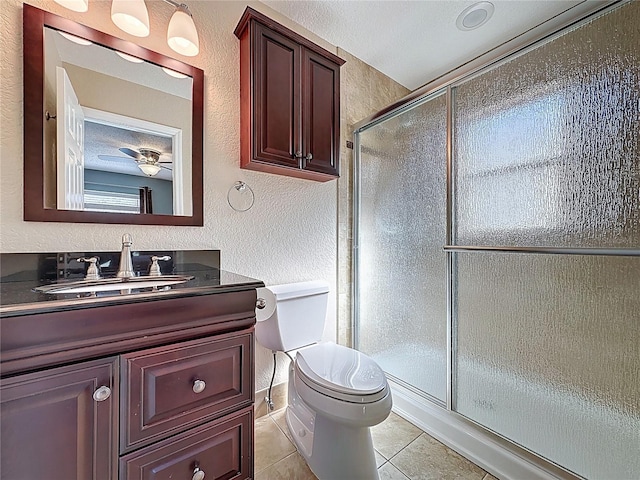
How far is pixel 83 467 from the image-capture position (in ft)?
2.20

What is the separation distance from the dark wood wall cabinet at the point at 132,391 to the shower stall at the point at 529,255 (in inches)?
40.0

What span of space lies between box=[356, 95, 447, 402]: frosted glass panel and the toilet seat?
47 centimetres

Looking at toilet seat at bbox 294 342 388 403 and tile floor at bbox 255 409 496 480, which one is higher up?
toilet seat at bbox 294 342 388 403

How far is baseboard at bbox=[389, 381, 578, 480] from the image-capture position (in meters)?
1.12

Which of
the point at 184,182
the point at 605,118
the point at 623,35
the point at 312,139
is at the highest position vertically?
the point at 623,35

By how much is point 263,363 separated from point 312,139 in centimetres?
121

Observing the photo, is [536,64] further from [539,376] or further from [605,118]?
[539,376]

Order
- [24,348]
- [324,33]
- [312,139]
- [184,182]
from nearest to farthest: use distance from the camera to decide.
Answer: [24,348], [184,182], [312,139], [324,33]

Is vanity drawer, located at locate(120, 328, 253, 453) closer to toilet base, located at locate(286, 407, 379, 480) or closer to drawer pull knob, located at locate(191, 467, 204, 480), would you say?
drawer pull knob, located at locate(191, 467, 204, 480)

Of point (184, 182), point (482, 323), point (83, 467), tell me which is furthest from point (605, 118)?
point (83, 467)

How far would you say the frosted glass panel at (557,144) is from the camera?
943mm

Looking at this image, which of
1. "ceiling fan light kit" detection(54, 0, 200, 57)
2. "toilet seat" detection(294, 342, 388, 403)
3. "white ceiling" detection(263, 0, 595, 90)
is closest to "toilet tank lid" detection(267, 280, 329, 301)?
"toilet seat" detection(294, 342, 388, 403)

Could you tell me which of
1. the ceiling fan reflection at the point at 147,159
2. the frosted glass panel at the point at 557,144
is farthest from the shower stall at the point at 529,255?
the ceiling fan reflection at the point at 147,159

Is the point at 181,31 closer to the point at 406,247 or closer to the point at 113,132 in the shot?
the point at 113,132
